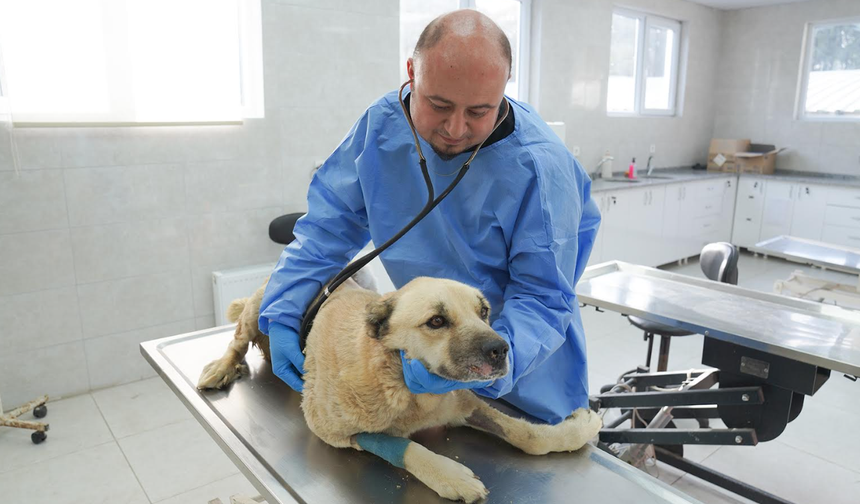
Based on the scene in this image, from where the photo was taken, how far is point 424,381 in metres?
1.00

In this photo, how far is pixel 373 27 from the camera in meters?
3.77

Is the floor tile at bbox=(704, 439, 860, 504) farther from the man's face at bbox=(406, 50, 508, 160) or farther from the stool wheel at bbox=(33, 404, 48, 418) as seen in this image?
the stool wheel at bbox=(33, 404, 48, 418)

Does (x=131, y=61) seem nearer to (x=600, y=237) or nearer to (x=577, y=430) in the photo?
(x=577, y=430)

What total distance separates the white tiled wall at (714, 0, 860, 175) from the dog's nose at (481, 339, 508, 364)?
6834mm

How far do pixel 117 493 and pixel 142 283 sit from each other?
4.15 feet

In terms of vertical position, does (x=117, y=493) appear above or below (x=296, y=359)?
below

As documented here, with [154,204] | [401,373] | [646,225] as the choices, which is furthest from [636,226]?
[401,373]

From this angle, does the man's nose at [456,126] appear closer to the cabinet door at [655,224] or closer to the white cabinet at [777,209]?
the cabinet door at [655,224]

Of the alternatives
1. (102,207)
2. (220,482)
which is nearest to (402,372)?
(220,482)

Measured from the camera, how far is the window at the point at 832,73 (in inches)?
244

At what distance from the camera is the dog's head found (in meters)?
0.95

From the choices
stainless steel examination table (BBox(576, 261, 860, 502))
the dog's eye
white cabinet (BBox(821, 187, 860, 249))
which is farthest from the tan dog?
white cabinet (BBox(821, 187, 860, 249))

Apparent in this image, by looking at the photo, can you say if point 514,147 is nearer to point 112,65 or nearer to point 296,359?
point 296,359

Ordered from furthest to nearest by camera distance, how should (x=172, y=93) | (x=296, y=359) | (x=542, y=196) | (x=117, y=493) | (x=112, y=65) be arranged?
(x=172, y=93)
(x=112, y=65)
(x=117, y=493)
(x=296, y=359)
(x=542, y=196)
